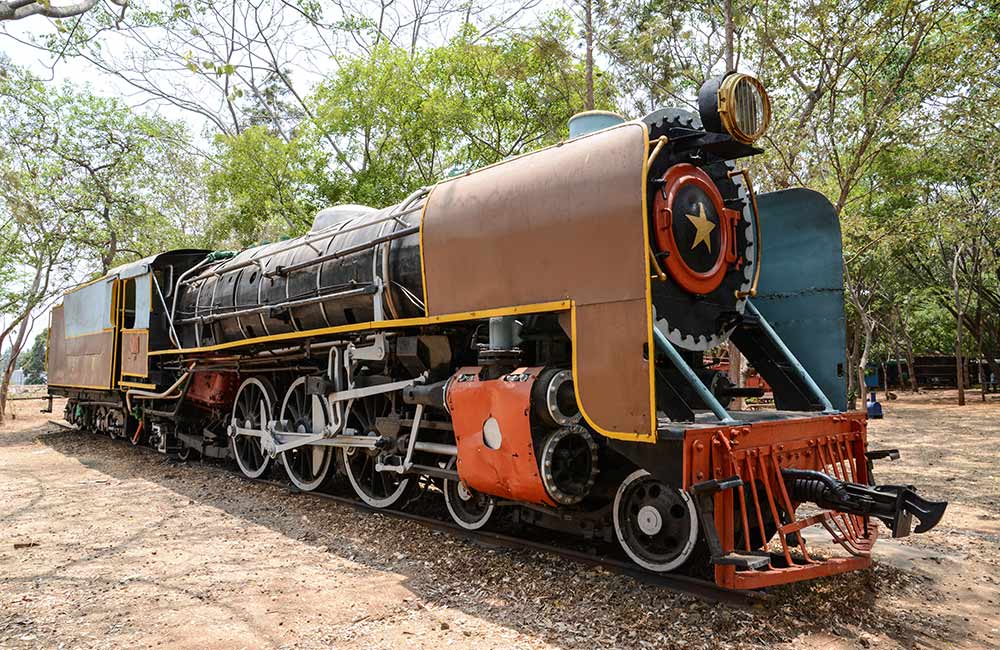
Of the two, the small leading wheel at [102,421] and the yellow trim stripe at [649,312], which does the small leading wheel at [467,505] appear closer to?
the yellow trim stripe at [649,312]

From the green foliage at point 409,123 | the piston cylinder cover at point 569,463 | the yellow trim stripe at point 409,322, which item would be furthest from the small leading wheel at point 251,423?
the green foliage at point 409,123

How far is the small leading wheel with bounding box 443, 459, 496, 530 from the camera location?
5.25 metres

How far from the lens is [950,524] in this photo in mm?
6051

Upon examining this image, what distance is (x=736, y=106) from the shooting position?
433 centimetres

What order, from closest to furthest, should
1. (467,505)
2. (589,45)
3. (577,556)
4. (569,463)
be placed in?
1. (569,463)
2. (577,556)
3. (467,505)
4. (589,45)

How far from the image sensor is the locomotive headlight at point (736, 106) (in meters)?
4.27

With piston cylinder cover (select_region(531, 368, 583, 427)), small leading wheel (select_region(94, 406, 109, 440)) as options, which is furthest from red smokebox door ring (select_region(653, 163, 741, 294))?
small leading wheel (select_region(94, 406, 109, 440))

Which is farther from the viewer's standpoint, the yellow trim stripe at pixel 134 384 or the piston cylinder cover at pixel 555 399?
the yellow trim stripe at pixel 134 384

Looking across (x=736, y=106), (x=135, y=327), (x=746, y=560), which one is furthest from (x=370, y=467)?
(x=135, y=327)

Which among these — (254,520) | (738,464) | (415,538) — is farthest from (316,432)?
(738,464)

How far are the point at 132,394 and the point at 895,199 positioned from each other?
66.8 feet

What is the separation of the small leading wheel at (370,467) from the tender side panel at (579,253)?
5.53 ft

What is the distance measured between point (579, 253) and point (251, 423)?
5.61 meters

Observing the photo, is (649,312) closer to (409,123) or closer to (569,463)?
(569,463)
